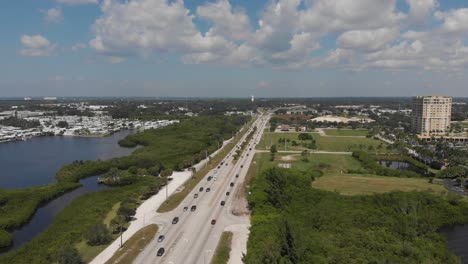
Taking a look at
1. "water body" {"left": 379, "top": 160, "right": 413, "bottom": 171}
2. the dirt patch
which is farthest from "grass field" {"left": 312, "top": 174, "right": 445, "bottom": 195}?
"water body" {"left": 379, "top": 160, "right": 413, "bottom": 171}

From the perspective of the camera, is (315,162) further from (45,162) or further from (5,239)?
(45,162)

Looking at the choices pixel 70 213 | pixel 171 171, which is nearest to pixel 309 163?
pixel 171 171

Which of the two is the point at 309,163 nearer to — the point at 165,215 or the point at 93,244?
the point at 165,215

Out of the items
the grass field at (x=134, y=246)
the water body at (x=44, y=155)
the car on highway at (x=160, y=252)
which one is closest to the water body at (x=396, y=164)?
the grass field at (x=134, y=246)

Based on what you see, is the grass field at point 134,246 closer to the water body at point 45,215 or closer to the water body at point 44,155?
the water body at point 45,215

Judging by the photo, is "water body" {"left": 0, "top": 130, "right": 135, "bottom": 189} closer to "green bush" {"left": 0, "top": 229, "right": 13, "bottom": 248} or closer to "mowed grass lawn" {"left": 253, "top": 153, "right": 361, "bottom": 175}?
"green bush" {"left": 0, "top": 229, "right": 13, "bottom": 248}
